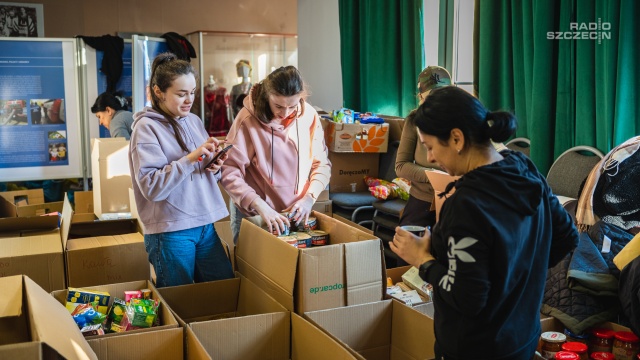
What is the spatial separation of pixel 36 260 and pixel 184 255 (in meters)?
0.78

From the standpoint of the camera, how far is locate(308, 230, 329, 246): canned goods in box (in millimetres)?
2434

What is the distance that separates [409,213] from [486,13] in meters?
1.48

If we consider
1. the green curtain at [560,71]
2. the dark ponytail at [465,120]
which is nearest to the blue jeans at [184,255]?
the dark ponytail at [465,120]

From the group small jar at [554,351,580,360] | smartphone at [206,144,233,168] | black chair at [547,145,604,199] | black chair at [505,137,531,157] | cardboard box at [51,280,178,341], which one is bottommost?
small jar at [554,351,580,360]

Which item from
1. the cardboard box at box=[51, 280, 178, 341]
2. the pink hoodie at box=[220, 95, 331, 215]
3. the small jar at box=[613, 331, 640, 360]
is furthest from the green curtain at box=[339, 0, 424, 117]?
the cardboard box at box=[51, 280, 178, 341]

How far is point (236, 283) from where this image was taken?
2.39m

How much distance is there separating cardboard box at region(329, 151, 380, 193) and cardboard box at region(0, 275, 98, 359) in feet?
10.2

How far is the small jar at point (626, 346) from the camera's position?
2256 millimetres

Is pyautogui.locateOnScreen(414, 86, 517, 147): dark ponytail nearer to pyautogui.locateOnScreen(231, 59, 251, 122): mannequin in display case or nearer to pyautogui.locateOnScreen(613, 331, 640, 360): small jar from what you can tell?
pyautogui.locateOnScreen(613, 331, 640, 360): small jar

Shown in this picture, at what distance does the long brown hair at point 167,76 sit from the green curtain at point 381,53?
291 centimetres

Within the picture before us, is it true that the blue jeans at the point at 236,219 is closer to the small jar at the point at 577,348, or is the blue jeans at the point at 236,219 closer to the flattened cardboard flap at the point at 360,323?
the flattened cardboard flap at the point at 360,323

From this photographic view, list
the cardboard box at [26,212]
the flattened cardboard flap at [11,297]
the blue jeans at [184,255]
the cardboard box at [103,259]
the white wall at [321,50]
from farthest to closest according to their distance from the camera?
the white wall at [321,50]
the cardboard box at [26,212]
the cardboard box at [103,259]
the blue jeans at [184,255]
the flattened cardboard flap at [11,297]

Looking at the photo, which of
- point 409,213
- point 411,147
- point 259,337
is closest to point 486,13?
point 411,147

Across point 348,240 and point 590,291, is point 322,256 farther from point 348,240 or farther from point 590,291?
point 590,291
